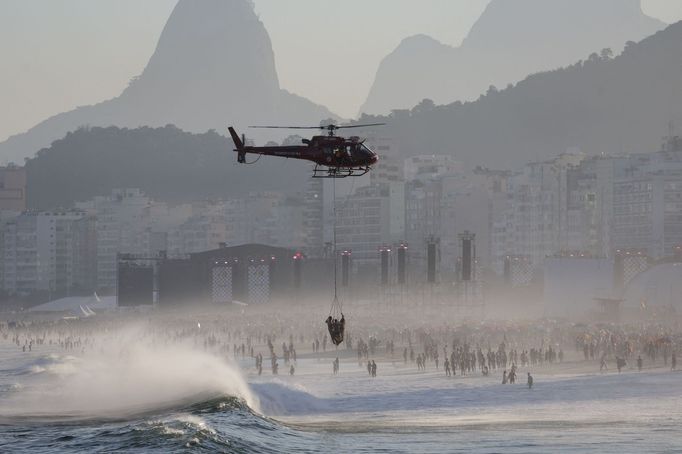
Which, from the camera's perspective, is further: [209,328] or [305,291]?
[305,291]

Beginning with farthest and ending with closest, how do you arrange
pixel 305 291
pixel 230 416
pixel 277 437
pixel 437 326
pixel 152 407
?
pixel 305 291 < pixel 437 326 < pixel 152 407 < pixel 230 416 < pixel 277 437

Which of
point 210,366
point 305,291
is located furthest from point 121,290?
point 210,366

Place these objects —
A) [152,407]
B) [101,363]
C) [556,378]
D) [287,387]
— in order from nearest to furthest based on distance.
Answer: [152,407], [287,387], [556,378], [101,363]

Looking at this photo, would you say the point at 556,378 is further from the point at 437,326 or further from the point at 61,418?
the point at 437,326

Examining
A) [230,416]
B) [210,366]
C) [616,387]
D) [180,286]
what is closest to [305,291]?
[180,286]

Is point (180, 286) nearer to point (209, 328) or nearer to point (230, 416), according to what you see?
point (209, 328)

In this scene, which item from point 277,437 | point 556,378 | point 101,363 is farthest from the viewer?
point 101,363
